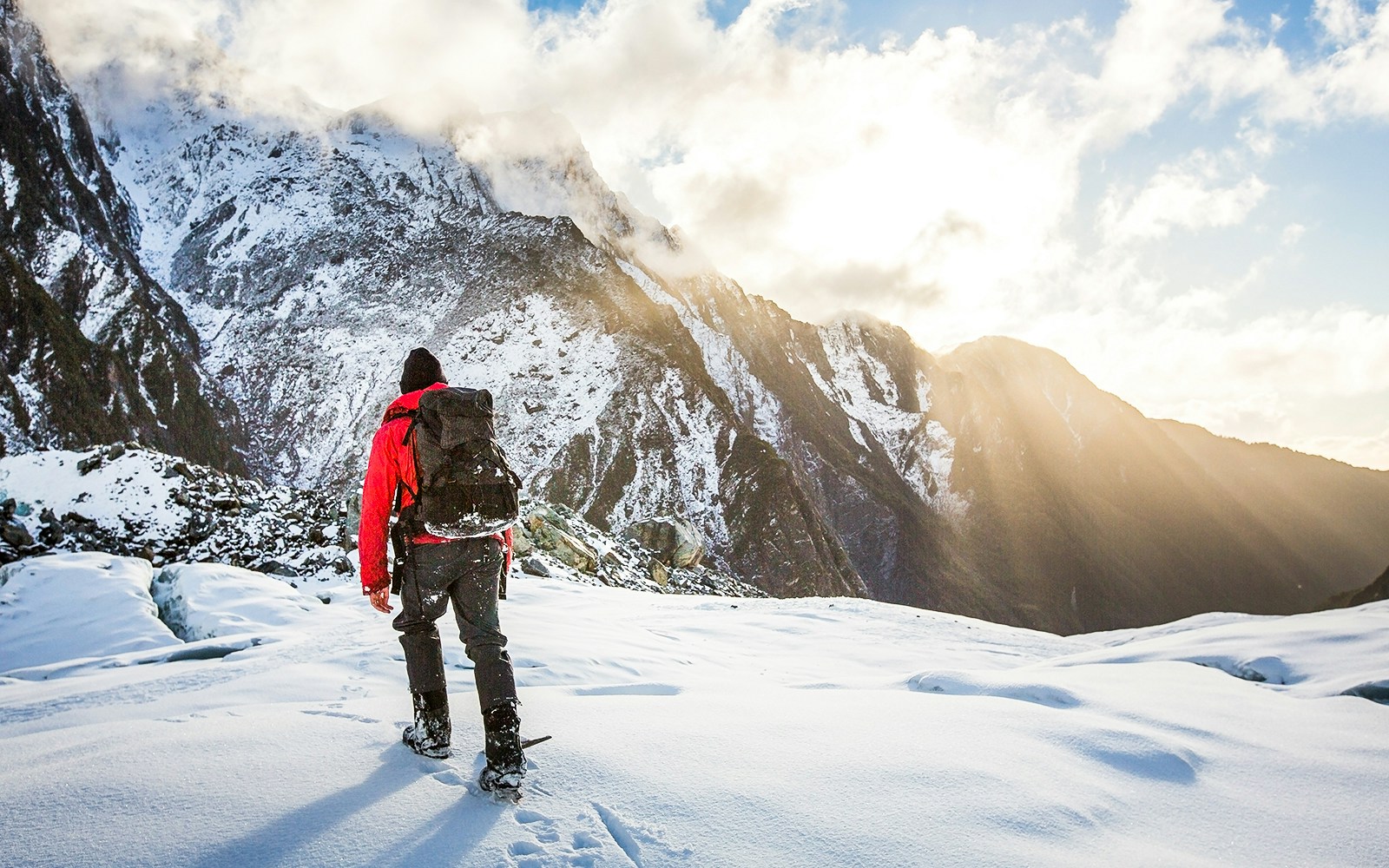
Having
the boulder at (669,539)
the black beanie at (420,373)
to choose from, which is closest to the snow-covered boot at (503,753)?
the black beanie at (420,373)

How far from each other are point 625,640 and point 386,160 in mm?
99812

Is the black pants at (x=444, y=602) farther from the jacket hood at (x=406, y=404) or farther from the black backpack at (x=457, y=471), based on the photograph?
the jacket hood at (x=406, y=404)

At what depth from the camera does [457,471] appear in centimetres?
313

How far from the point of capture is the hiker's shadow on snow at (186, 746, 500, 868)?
206 centimetres

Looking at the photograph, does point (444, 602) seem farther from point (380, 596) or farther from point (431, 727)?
point (431, 727)

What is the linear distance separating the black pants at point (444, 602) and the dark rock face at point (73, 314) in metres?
54.5

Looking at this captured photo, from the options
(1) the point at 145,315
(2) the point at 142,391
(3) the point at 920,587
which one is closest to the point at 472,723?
(2) the point at 142,391

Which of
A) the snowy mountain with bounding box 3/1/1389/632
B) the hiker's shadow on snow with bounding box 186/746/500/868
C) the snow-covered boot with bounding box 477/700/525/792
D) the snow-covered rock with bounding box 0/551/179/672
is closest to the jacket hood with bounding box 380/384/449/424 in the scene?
the snow-covered boot with bounding box 477/700/525/792

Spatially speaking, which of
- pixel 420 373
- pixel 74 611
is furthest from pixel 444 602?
pixel 74 611

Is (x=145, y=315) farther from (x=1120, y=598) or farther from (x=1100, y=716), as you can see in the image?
(x=1120, y=598)

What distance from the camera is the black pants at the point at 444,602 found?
3.16 metres

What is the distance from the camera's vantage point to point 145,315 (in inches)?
2311

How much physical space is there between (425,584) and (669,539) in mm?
26684

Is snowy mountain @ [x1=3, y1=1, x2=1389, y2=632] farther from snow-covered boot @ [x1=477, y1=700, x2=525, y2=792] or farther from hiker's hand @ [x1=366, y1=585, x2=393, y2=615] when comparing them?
snow-covered boot @ [x1=477, y1=700, x2=525, y2=792]
